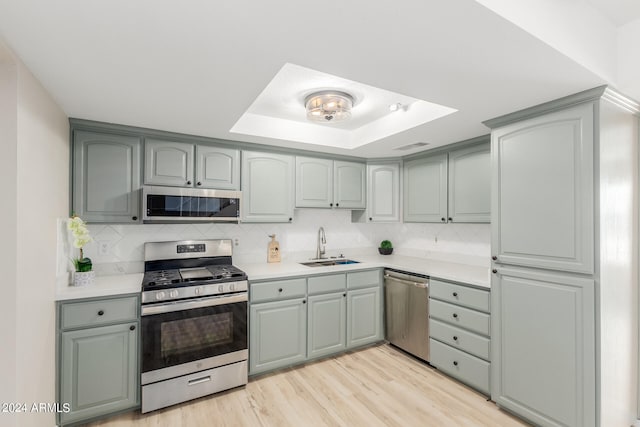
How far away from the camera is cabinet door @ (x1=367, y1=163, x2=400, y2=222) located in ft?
12.5

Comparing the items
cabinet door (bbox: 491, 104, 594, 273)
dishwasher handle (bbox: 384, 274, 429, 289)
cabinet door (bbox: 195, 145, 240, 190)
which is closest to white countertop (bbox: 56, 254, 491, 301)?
dishwasher handle (bbox: 384, 274, 429, 289)

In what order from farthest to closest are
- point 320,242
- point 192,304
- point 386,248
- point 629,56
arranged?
point 386,248 < point 320,242 < point 192,304 < point 629,56

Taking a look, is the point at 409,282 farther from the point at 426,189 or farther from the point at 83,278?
the point at 83,278

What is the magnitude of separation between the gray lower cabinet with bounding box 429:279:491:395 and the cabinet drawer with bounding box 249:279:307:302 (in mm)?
1241

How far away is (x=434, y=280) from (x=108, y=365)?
8.86 feet

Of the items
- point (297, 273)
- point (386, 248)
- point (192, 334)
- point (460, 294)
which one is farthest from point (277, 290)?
point (386, 248)

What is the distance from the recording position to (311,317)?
3.01 m

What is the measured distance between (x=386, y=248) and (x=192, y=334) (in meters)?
2.58

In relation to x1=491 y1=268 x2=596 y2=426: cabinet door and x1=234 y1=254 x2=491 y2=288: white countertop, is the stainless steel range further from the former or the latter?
x1=491 y1=268 x2=596 y2=426: cabinet door

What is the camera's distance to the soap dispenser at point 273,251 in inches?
135

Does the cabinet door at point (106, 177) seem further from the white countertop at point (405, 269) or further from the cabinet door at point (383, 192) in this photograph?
the cabinet door at point (383, 192)

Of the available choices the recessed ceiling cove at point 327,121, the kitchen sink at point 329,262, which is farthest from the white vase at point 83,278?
the kitchen sink at point 329,262

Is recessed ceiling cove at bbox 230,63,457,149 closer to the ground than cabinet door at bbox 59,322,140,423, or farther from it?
farther from it

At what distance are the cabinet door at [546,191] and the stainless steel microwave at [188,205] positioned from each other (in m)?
2.18
